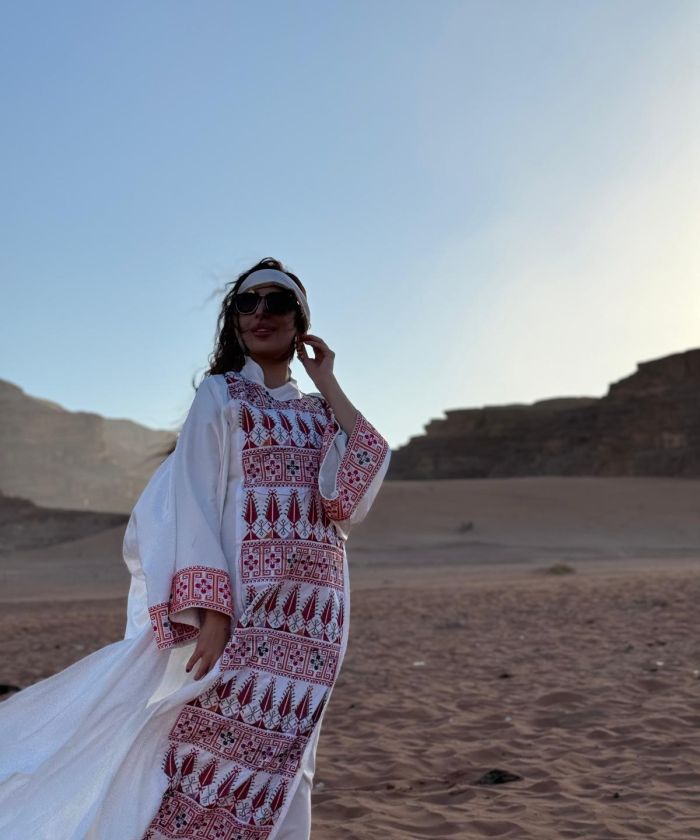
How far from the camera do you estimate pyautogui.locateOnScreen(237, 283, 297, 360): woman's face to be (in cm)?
280

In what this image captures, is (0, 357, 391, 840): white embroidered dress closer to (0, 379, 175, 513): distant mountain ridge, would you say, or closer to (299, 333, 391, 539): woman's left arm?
(299, 333, 391, 539): woman's left arm

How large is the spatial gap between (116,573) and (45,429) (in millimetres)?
130037

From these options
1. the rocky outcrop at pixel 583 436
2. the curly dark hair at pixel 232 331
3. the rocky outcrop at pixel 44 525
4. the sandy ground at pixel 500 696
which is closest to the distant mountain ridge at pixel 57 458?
the rocky outcrop at pixel 583 436

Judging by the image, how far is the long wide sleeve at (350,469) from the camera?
8.63 feet

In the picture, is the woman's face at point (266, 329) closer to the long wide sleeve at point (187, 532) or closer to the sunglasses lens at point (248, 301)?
the sunglasses lens at point (248, 301)

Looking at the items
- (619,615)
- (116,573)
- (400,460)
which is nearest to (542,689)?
(619,615)

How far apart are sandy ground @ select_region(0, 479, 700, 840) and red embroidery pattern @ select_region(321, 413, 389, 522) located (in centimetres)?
165

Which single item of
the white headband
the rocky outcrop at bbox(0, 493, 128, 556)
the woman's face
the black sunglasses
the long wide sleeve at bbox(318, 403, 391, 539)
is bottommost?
the long wide sleeve at bbox(318, 403, 391, 539)

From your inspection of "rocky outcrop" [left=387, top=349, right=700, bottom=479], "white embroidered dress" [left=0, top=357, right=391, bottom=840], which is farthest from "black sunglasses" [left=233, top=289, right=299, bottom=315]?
"rocky outcrop" [left=387, top=349, right=700, bottom=479]

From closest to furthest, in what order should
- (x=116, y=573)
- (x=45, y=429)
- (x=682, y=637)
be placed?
1. (x=682, y=637)
2. (x=116, y=573)
3. (x=45, y=429)

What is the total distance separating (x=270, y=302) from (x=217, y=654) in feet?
3.21

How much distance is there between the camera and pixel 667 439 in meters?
57.6

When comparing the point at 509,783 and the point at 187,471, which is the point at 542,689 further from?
the point at 187,471

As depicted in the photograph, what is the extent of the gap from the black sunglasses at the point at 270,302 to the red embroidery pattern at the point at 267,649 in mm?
204
